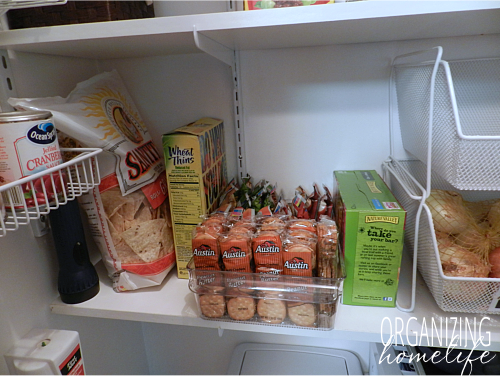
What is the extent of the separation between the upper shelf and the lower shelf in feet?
1.96

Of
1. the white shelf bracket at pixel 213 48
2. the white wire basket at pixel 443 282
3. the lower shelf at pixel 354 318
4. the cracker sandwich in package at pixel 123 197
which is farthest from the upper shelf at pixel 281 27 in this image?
the lower shelf at pixel 354 318

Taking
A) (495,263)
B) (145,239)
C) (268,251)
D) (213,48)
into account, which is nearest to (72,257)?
(145,239)

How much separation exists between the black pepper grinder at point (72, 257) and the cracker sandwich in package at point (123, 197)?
50 millimetres

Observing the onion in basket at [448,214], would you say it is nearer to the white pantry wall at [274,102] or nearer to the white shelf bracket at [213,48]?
the white pantry wall at [274,102]

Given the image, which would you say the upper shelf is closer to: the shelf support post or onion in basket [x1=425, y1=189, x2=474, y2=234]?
the shelf support post

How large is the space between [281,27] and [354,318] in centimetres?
63

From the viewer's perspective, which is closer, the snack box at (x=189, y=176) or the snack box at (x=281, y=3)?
the snack box at (x=281, y=3)

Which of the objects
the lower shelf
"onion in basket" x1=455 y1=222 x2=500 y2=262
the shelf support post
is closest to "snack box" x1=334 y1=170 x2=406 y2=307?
the lower shelf

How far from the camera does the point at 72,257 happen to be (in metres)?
0.81

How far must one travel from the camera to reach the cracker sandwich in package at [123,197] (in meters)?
0.81

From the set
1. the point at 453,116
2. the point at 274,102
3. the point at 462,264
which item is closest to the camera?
the point at 453,116

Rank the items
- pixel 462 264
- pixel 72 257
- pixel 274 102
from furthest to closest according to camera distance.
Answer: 1. pixel 274 102
2. pixel 72 257
3. pixel 462 264

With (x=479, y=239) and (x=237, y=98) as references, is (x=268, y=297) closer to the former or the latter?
(x=479, y=239)
